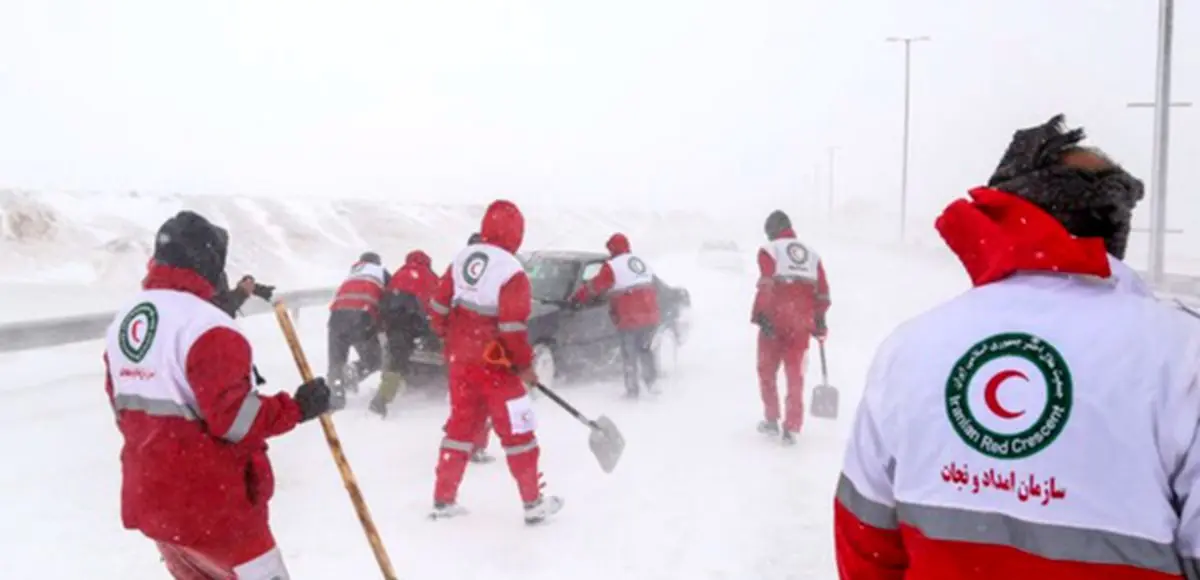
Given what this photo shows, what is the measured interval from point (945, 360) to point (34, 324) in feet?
32.8

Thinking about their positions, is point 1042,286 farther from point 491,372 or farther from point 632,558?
point 491,372

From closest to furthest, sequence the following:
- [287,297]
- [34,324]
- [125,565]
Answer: [125,565], [34,324], [287,297]

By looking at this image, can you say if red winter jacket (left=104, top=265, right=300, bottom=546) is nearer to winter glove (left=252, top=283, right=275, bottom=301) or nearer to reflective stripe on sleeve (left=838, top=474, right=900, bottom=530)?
winter glove (left=252, top=283, right=275, bottom=301)

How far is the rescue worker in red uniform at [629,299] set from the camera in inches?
371

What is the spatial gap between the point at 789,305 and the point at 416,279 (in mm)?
3616

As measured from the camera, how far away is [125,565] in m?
4.90

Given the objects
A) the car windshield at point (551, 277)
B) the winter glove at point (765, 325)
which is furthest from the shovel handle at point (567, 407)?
the car windshield at point (551, 277)

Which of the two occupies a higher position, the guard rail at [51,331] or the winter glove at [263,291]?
the winter glove at [263,291]

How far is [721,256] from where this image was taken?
95.5 ft

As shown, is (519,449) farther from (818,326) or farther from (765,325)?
(818,326)

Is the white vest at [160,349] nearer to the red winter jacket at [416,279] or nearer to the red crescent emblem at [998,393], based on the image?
the red crescent emblem at [998,393]

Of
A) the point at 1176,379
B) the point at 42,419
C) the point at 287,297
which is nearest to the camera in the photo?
the point at 1176,379

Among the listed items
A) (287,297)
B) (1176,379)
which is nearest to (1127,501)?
(1176,379)

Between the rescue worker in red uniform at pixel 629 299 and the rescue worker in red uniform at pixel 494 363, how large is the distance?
3830 millimetres
